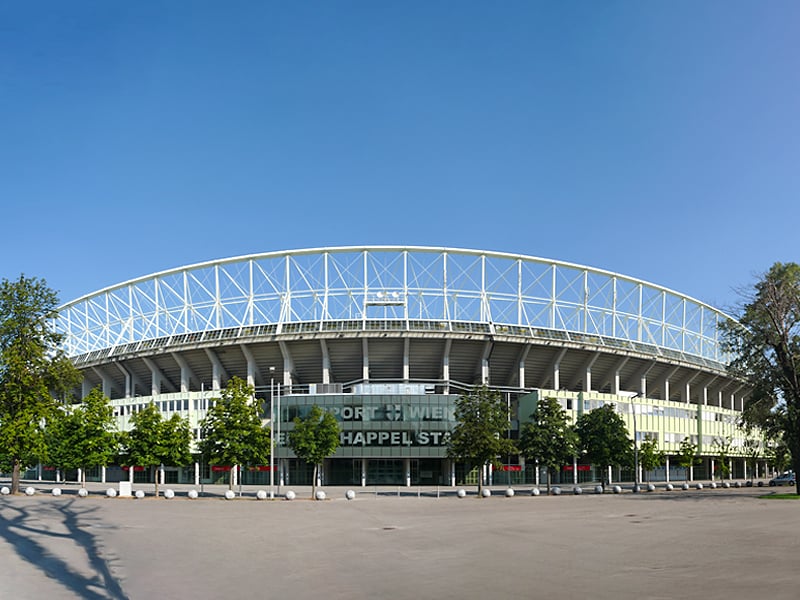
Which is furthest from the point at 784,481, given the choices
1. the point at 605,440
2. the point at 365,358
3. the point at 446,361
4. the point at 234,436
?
the point at 234,436

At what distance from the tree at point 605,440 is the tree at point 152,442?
115ft

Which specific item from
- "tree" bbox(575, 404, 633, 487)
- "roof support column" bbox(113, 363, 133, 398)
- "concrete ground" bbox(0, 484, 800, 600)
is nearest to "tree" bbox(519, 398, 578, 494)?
"tree" bbox(575, 404, 633, 487)

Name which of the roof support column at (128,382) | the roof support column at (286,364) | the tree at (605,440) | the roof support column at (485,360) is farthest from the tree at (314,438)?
the roof support column at (128,382)

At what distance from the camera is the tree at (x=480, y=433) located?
57.2 meters

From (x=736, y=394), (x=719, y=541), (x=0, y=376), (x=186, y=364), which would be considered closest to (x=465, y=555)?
(x=719, y=541)

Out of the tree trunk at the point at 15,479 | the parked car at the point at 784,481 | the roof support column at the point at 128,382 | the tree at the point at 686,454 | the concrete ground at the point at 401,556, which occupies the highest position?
the roof support column at the point at 128,382

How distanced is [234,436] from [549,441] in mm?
25244

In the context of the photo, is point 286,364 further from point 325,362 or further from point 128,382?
point 128,382

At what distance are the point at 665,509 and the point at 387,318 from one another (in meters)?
47.9

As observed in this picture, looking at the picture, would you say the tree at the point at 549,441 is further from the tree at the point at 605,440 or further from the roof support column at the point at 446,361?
the roof support column at the point at 446,361

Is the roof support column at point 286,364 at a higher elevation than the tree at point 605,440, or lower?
higher

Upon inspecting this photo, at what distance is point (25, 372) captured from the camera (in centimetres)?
5353

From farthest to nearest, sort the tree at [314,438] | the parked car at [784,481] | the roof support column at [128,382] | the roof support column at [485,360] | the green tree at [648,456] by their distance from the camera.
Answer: the roof support column at [128,382], the roof support column at [485,360], the green tree at [648,456], the parked car at [784,481], the tree at [314,438]

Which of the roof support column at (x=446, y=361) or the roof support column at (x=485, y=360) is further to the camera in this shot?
the roof support column at (x=485, y=360)
